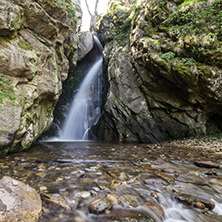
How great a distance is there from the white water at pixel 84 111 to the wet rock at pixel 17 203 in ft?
43.8

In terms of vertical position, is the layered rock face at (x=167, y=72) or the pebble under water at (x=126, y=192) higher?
the layered rock face at (x=167, y=72)

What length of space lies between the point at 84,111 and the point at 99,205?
50.5ft

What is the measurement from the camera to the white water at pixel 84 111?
1581 cm

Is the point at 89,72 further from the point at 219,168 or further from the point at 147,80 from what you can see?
the point at 219,168

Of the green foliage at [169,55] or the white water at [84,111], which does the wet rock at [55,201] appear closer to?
the green foliage at [169,55]

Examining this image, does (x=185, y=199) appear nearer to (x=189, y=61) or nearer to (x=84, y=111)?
(x=189, y=61)

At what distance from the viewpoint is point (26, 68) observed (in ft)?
20.8

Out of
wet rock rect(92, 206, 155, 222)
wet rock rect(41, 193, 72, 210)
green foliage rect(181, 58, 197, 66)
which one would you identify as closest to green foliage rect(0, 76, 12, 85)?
wet rock rect(41, 193, 72, 210)

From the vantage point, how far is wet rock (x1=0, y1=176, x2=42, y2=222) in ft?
5.02

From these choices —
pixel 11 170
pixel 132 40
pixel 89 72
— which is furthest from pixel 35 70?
pixel 89 72

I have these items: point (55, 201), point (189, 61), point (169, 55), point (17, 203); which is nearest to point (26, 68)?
point (55, 201)

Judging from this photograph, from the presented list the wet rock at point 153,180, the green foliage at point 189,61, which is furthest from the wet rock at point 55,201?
the green foliage at point 189,61

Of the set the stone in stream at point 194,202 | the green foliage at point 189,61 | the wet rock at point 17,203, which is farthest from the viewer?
the green foliage at point 189,61

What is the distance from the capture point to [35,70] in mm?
6992
